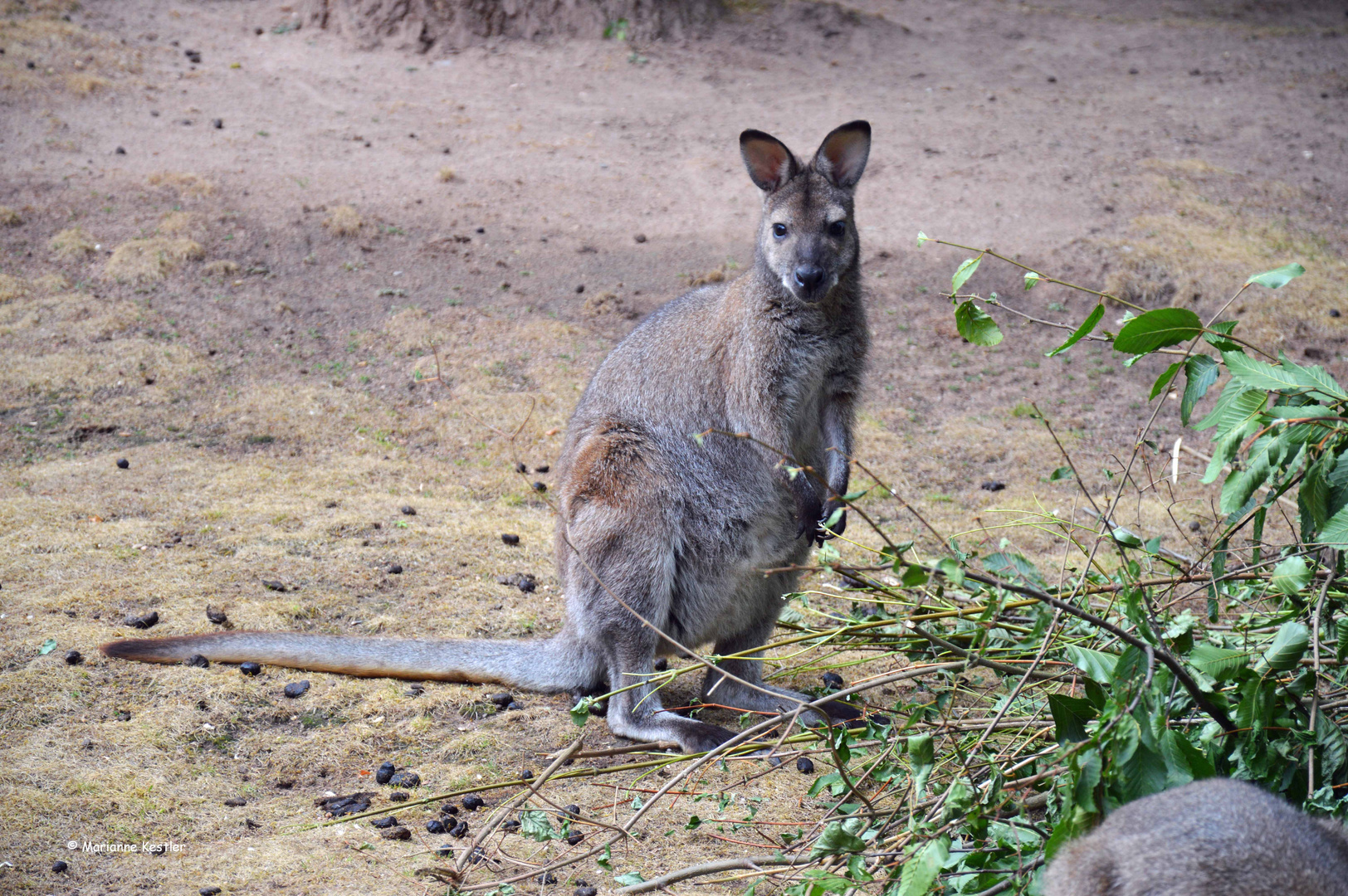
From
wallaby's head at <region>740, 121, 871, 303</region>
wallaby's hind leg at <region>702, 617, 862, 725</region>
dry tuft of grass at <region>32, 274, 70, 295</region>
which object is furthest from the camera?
dry tuft of grass at <region>32, 274, 70, 295</region>

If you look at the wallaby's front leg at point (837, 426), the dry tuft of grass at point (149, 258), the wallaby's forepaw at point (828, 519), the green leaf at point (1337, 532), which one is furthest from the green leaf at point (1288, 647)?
the dry tuft of grass at point (149, 258)

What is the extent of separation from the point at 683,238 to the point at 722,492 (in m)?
4.78

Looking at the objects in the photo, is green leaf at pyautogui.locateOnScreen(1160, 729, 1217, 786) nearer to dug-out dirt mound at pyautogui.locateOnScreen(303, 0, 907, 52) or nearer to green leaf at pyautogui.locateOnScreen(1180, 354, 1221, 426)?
green leaf at pyautogui.locateOnScreen(1180, 354, 1221, 426)

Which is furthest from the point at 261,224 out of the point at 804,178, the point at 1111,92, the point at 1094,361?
the point at 1111,92

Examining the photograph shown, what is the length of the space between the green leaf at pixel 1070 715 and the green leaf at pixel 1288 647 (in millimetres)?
411

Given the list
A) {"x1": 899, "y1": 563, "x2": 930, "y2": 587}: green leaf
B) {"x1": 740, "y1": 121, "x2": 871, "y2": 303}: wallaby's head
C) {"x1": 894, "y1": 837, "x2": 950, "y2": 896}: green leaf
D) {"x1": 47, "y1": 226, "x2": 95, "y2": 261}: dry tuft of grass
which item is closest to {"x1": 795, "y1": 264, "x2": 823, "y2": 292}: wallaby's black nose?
{"x1": 740, "y1": 121, "x2": 871, "y2": 303}: wallaby's head

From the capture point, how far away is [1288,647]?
2467 mm

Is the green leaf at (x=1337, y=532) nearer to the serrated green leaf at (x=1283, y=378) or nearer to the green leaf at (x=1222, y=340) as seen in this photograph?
the serrated green leaf at (x=1283, y=378)

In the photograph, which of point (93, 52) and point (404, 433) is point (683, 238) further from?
point (93, 52)

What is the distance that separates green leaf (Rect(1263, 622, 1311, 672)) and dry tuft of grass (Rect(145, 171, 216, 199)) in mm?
8121

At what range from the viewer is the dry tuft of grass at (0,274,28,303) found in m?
7.19

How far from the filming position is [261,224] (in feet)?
27.0

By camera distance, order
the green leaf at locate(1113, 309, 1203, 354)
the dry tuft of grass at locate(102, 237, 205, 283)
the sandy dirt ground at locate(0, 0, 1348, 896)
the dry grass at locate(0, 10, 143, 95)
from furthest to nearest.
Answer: the dry grass at locate(0, 10, 143, 95)
the dry tuft of grass at locate(102, 237, 205, 283)
the sandy dirt ground at locate(0, 0, 1348, 896)
the green leaf at locate(1113, 309, 1203, 354)

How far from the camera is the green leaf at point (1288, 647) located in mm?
2461
